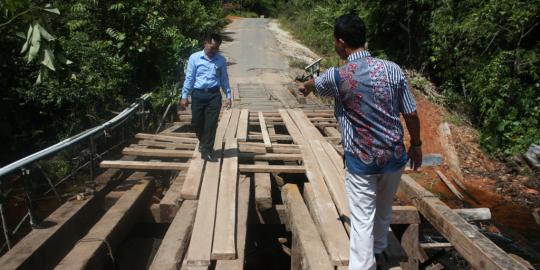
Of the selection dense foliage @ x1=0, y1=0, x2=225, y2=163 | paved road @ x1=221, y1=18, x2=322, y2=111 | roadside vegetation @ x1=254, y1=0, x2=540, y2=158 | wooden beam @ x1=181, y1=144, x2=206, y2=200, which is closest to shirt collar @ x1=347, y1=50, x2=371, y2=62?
wooden beam @ x1=181, y1=144, x2=206, y2=200

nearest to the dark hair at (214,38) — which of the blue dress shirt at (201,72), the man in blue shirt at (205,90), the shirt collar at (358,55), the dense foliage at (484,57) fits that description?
the man in blue shirt at (205,90)

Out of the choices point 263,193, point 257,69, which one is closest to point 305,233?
point 263,193

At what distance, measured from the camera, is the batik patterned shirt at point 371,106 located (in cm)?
279

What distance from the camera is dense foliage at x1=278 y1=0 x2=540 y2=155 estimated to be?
10984 mm

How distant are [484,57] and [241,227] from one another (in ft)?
35.3

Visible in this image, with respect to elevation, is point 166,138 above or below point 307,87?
below

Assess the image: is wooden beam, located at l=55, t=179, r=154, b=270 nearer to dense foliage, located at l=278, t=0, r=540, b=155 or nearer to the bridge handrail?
the bridge handrail

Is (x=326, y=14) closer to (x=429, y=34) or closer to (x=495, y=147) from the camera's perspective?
(x=429, y=34)

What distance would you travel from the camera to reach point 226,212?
13.0ft

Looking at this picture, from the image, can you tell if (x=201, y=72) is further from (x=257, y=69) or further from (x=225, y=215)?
(x=257, y=69)

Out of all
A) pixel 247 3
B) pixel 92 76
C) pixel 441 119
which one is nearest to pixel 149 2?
pixel 92 76

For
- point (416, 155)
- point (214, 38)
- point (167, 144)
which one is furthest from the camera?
point (167, 144)

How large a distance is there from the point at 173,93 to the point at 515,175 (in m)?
7.94

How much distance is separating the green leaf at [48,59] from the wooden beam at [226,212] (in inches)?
70.2
